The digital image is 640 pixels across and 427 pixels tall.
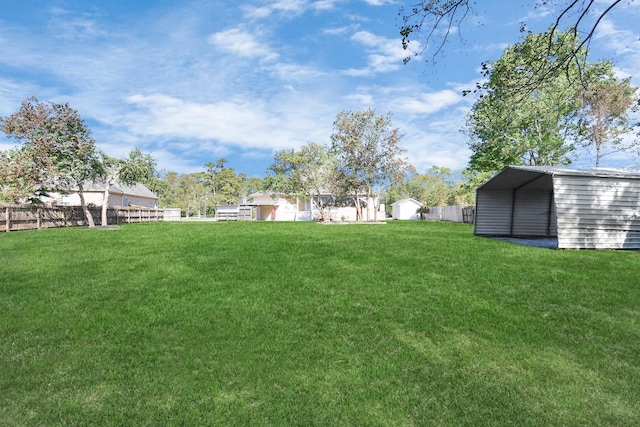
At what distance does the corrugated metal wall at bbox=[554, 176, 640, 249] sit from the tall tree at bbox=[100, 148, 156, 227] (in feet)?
73.9

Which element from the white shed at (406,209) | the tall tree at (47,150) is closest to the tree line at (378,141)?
the tall tree at (47,150)

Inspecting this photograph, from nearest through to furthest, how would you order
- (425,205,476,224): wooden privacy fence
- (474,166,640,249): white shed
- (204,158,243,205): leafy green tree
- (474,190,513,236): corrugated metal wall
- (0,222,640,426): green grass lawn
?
1. (0,222,640,426): green grass lawn
2. (474,166,640,249): white shed
3. (474,190,513,236): corrugated metal wall
4. (425,205,476,224): wooden privacy fence
5. (204,158,243,205): leafy green tree

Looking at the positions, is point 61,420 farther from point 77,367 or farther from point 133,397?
point 77,367

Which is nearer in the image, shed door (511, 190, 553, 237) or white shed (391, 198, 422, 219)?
shed door (511, 190, 553, 237)

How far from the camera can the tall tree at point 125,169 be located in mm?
22553

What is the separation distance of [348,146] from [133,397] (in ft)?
86.2

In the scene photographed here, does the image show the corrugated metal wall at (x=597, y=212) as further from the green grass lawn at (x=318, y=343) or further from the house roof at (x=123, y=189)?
the house roof at (x=123, y=189)

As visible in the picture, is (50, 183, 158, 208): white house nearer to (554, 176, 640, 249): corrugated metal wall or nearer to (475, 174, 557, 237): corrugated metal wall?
(475, 174, 557, 237): corrugated metal wall

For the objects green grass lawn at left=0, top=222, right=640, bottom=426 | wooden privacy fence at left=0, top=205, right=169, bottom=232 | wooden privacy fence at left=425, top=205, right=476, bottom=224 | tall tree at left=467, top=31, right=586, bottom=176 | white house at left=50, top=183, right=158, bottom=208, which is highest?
tall tree at left=467, top=31, right=586, bottom=176

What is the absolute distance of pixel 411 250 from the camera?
377 inches

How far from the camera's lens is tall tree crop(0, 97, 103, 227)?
18641 millimetres

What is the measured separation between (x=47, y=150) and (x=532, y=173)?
922 inches

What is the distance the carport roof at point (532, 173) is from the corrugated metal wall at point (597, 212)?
0.17 metres

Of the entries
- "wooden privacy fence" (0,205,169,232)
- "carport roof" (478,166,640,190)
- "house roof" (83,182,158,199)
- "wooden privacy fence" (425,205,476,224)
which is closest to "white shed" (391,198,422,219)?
"wooden privacy fence" (425,205,476,224)
